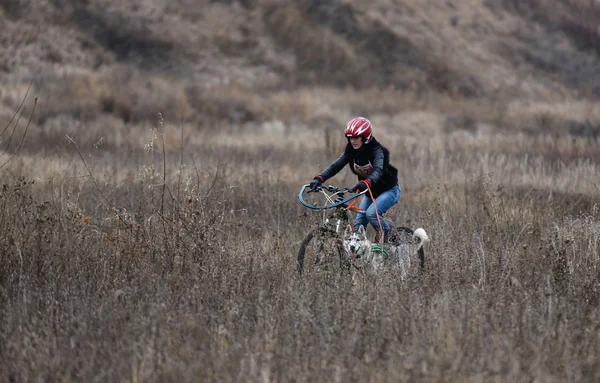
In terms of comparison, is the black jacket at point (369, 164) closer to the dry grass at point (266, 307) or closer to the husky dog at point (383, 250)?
the husky dog at point (383, 250)

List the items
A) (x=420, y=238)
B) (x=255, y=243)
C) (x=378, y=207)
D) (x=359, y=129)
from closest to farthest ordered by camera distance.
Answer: (x=359, y=129) < (x=420, y=238) < (x=378, y=207) < (x=255, y=243)

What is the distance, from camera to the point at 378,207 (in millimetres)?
7797

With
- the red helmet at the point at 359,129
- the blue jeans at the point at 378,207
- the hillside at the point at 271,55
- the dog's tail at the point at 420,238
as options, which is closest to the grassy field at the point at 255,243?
the dog's tail at the point at 420,238

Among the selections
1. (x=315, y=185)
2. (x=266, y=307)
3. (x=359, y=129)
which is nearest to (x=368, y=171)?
(x=359, y=129)

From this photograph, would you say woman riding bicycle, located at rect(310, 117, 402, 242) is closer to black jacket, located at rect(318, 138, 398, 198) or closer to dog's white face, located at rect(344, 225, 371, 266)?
black jacket, located at rect(318, 138, 398, 198)

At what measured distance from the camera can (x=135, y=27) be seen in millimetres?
40125

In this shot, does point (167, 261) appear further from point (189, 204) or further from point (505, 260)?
point (505, 260)

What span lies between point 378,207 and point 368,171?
364 millimetres

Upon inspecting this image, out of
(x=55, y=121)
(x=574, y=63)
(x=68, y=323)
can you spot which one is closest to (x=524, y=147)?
(x=55, y=121)

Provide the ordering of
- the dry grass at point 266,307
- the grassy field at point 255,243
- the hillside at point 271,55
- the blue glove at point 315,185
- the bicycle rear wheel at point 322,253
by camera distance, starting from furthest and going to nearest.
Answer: the hillside at point 271,55
the blue glove at point 315,185
the bicycle rear wheel at point 322,253
the grassy field at point 255,243
the dry grass at point 266,307

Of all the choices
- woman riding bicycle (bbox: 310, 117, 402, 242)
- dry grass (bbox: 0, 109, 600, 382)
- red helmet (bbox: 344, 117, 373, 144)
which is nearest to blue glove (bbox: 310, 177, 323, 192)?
woman riding bicycle (bbox: 310, 117, 402, 242)

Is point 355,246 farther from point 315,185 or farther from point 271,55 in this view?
point 271,55

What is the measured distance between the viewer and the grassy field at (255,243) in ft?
17.0

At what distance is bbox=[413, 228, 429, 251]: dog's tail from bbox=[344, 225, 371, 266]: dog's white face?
64 cm
